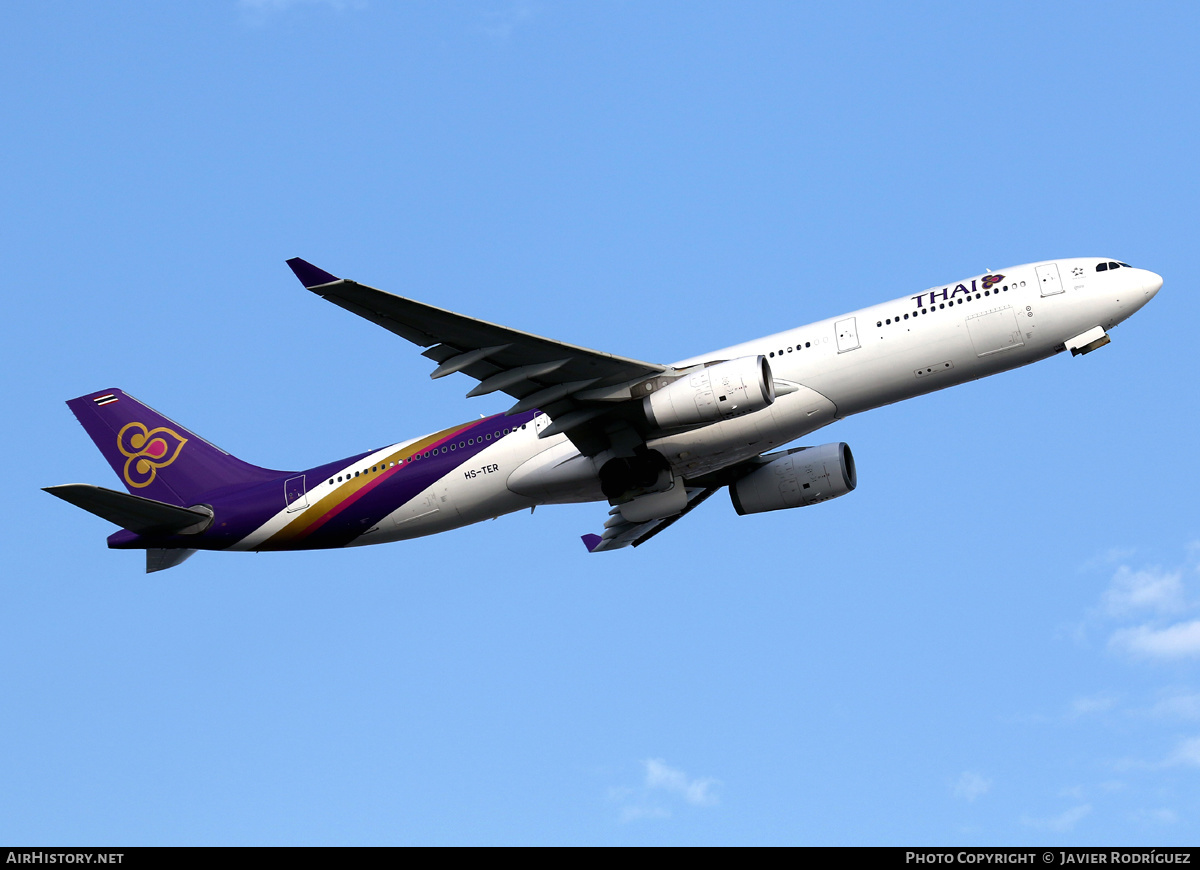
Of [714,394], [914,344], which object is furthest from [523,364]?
[914,344]

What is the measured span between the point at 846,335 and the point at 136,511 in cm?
1962

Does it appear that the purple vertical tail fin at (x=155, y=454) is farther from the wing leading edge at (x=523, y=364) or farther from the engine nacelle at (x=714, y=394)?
the engine nacelle at (x=714, y=394)

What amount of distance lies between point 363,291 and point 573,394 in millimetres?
6408

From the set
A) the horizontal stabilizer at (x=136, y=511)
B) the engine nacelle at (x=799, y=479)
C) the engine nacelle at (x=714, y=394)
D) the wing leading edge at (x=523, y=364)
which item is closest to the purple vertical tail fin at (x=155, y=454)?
the horizontal stabilizer at (x=136, y=511)

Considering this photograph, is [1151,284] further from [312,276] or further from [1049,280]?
[312,276]

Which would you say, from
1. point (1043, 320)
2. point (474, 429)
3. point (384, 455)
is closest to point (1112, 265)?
point (1043, 320)

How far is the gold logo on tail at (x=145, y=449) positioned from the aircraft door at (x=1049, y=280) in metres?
24.7

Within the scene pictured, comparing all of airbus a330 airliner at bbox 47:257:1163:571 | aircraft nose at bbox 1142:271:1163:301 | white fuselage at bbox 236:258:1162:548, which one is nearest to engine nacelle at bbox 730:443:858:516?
airbus a330 airliner at bbox 47:257:1163:571

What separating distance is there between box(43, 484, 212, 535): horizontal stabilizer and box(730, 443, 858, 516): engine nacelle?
15.6 meters

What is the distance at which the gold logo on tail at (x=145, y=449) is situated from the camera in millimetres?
37344

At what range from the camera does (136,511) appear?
111 feet

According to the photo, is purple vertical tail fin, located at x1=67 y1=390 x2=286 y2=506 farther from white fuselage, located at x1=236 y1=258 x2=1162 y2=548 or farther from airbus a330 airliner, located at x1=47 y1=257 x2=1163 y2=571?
white fuselage, located at x1=236 y1=258 x2=1162 y2=548

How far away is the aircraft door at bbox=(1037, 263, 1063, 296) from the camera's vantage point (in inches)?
1176

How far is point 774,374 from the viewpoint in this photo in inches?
1214
